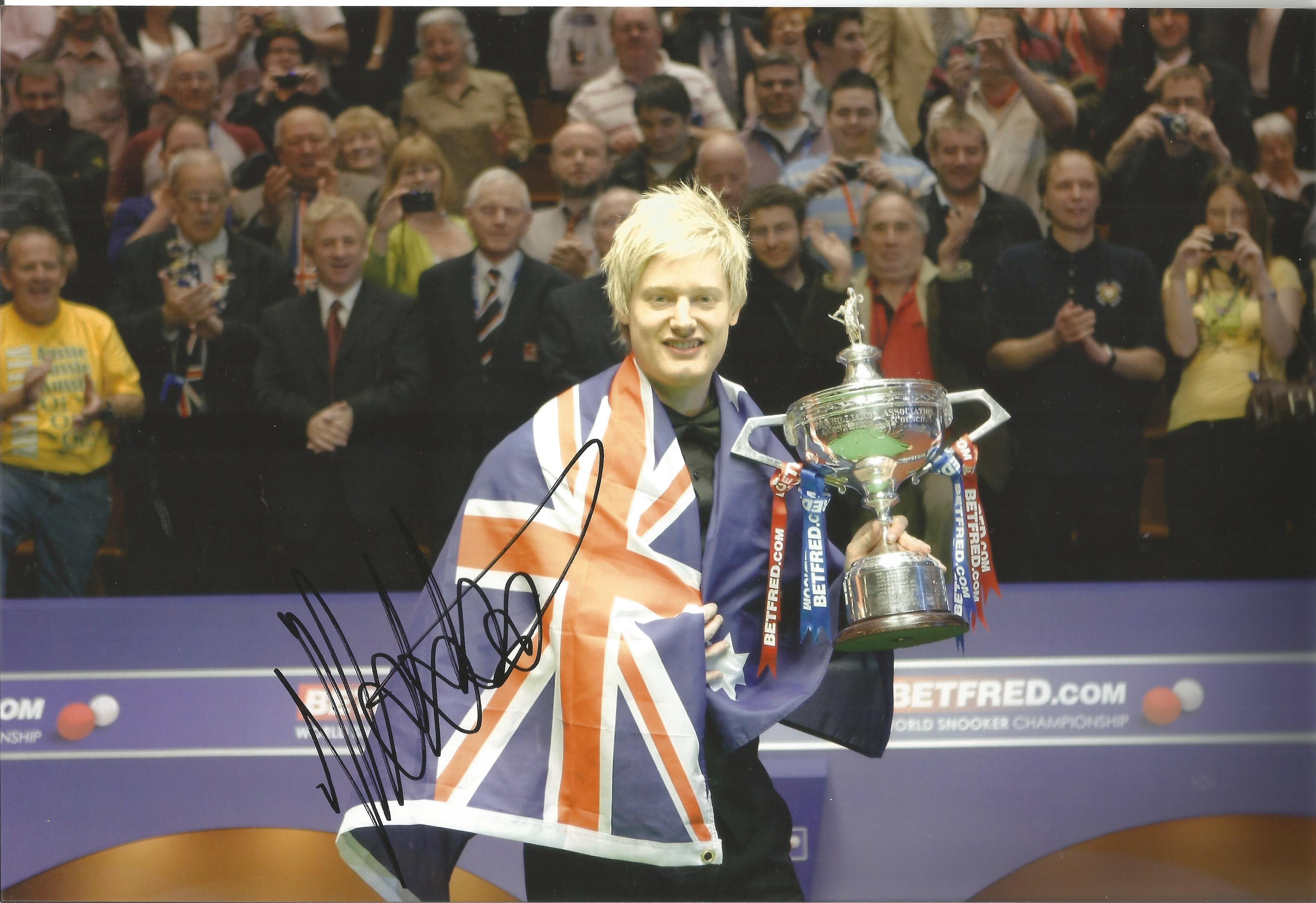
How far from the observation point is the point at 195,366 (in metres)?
3.20

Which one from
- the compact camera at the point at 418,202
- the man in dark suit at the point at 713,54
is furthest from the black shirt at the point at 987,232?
the compact camera at the point at 418,202

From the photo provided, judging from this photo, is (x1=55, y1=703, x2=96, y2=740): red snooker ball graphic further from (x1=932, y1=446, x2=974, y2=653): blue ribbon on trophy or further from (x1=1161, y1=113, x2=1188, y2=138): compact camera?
(x1=1161, y1=113, x2=1188, y2=138): compact camera

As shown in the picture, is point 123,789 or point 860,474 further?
point 123,789

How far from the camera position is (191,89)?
3.19 meters

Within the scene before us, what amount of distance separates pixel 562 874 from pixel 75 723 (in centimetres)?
153

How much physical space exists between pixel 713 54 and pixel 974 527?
1519 mm

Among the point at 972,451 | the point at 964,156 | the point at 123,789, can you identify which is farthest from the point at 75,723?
the point at 964,156

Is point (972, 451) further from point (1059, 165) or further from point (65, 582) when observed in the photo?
point (65, 582)

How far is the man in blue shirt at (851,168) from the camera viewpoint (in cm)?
322

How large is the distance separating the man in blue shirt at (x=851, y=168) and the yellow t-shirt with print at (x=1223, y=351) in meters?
0.77

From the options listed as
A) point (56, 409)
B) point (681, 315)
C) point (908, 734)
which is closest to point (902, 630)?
point (681, 315)

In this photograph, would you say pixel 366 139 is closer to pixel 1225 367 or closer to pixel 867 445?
pixel 867 445

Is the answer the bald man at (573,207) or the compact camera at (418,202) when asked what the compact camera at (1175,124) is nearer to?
the bald man at (573,207)

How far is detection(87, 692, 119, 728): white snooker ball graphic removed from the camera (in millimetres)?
3162
